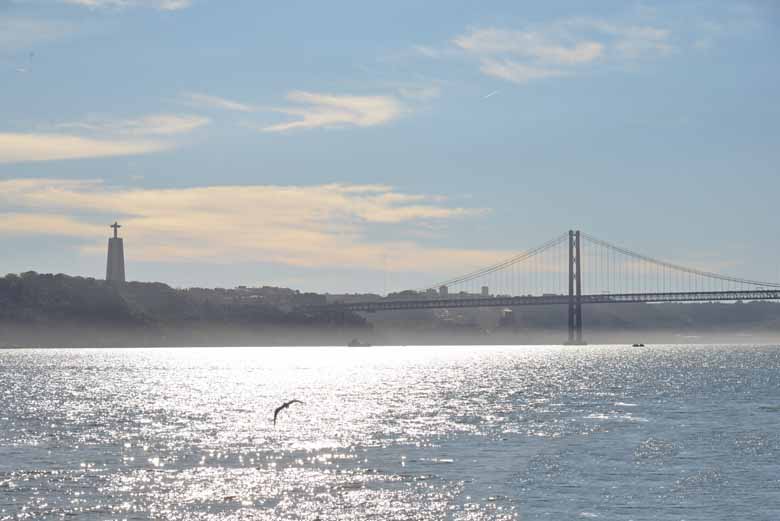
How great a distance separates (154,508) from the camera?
129 feet

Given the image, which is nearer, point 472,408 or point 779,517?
point 779,517

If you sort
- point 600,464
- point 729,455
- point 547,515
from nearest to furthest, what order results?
point 547,515, point 600,464, point 729,455

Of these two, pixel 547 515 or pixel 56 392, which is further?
pixel 56 392

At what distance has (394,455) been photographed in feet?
177

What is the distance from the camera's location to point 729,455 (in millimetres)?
54094

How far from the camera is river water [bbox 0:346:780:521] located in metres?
40.0

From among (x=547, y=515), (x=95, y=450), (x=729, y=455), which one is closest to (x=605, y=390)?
(x=729, y=455)

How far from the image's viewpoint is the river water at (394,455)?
131ft

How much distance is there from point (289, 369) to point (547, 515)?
13776cm

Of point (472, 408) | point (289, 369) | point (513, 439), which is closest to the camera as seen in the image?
point (513, 439)

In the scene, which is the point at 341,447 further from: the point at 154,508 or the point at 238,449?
the point at 154,508

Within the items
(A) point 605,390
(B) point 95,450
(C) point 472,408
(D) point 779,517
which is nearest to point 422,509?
(D) point 779,517

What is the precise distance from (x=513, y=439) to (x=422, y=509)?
72.8ft

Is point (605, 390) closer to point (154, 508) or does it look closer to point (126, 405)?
point (126, 405)
